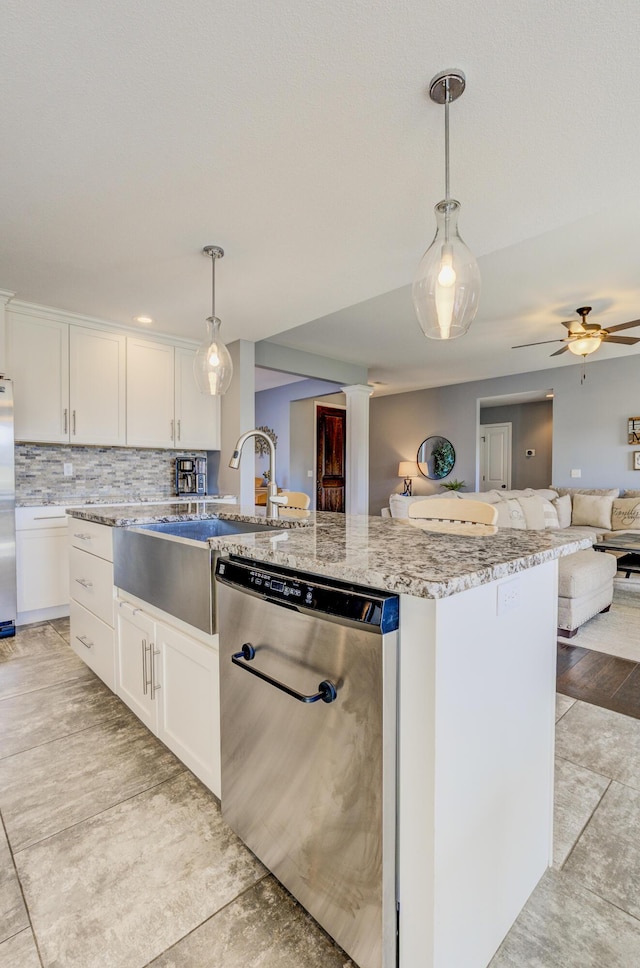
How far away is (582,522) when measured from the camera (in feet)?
17.7

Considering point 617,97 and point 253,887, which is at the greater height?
point 617,97

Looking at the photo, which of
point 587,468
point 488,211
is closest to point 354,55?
point 488,211

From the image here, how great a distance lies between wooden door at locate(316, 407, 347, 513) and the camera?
7.67 meters

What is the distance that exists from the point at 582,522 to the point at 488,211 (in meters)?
4.38

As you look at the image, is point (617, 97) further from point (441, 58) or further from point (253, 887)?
point (253, 887)

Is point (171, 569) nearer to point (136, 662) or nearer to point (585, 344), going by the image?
point (136, 662)

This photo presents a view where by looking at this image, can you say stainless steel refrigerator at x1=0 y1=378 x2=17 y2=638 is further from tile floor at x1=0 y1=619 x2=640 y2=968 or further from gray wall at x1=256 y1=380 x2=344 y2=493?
gray wall at x1=256 y1=380 x2=344 y2=493

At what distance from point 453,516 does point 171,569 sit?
105 centimetres

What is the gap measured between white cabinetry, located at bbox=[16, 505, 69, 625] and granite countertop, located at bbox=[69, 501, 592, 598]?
257 cm

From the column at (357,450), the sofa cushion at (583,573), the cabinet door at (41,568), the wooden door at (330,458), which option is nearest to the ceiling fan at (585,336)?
the sofa cushion at (583,573)

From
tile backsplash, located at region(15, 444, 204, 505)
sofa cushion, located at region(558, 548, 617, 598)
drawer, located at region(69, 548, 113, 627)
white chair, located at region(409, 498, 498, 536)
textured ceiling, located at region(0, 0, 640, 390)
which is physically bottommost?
sofa cushion, located at region(558, 548, 617, 598)

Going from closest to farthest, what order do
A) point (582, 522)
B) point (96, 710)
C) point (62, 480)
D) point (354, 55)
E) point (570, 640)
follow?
point (354, 55), point (96, 710), point (570, 640), point (62, 480), point (582, 522)

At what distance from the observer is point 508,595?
3.33 feet

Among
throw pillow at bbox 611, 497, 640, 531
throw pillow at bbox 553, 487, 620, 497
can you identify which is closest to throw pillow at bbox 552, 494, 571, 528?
throw pillow at bbox 553, 487, 620, 497
